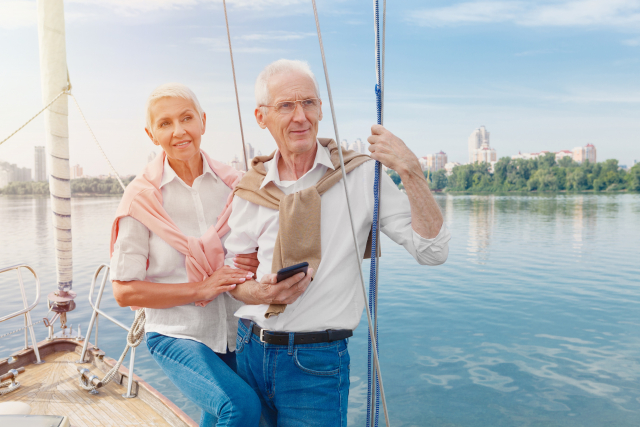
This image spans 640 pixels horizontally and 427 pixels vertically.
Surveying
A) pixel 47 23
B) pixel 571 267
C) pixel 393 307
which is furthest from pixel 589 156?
pixel 47 23

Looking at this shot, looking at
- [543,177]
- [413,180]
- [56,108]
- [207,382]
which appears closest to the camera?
[413,180]

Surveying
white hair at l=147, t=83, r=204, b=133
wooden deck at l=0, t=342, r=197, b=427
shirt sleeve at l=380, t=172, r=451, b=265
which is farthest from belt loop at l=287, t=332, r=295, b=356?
wooden deck at l=0, t=342, r=197, b=427

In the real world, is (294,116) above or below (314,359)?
above

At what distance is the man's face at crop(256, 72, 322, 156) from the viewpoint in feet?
5.09

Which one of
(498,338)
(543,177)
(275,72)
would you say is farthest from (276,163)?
(543,177)

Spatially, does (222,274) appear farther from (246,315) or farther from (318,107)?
(318,107)

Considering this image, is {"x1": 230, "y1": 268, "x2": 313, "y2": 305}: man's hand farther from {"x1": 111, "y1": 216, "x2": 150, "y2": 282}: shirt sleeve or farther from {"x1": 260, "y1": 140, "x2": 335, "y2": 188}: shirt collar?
{"x1": 111, "y1": 216, "x2": 150, "y2": 282}: shirt sleeve

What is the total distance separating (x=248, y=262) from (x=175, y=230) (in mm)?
374

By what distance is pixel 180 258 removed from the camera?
191 cm

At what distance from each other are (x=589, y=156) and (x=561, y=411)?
125 meters

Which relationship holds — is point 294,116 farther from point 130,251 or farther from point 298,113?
point 130,251

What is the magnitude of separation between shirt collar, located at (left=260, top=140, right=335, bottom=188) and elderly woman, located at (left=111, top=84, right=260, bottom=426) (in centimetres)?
29

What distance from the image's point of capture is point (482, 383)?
8.55 metres

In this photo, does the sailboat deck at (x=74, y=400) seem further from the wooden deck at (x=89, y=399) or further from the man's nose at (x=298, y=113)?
the man's nose at (x=298, y=113)
